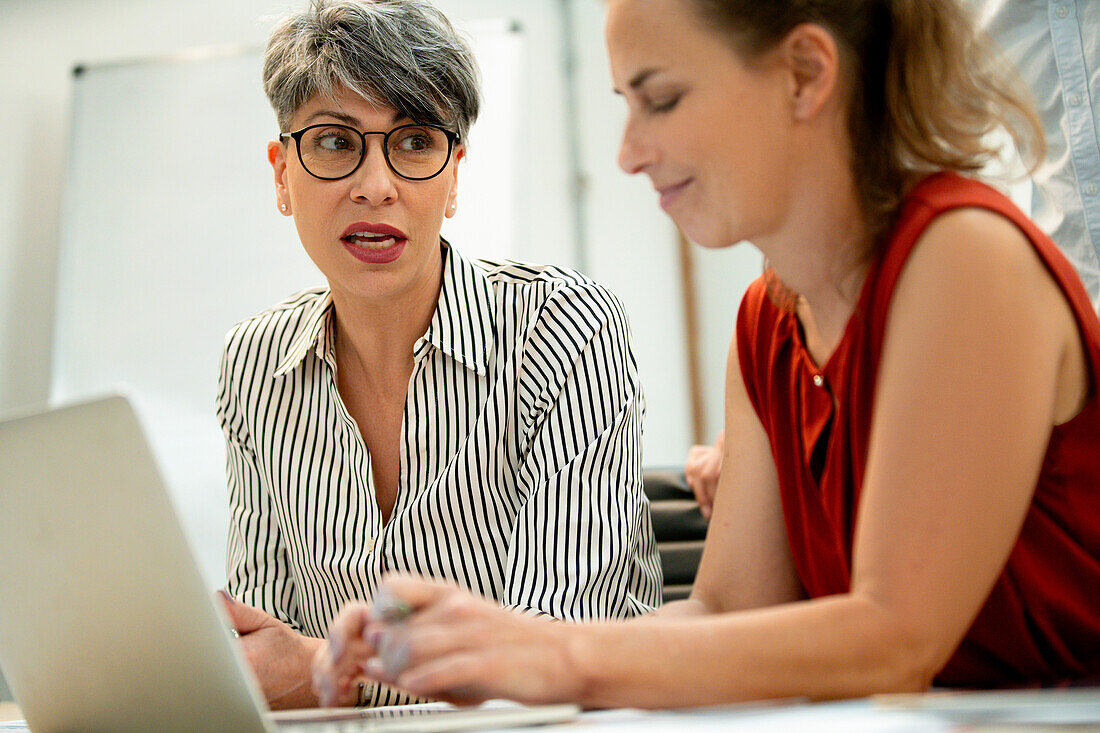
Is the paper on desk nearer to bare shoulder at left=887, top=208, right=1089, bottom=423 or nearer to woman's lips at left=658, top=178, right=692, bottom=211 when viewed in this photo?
bare shoulder at left=887, top=208, right=1089, bottom=423

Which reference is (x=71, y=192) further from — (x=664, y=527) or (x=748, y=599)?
(x=748, y=599)

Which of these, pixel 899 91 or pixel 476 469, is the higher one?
pixel 899 91

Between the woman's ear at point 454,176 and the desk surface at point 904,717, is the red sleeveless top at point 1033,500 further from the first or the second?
the woman's ear at point 454,176

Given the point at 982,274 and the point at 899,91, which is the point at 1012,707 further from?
the point at 899,91

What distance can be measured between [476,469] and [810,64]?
2.30 ft

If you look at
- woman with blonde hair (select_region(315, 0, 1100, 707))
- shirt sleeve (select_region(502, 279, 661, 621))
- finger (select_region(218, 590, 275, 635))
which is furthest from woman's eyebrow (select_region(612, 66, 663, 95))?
finger (select_region(218, 590, 275, 635))

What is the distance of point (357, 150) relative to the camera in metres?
1.35

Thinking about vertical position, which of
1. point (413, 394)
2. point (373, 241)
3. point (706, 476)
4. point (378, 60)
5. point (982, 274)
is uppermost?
point (378, 60)

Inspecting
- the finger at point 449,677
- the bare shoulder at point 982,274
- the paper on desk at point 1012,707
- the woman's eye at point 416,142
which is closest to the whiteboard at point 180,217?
the woman's eye at point 416,142

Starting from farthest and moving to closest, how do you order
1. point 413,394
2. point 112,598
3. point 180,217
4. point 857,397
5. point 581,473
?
point 180,217 < point 413,394 < point 581,473 < point 857,397 < point 112,598

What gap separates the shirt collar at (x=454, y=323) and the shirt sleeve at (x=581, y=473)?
0.07 metres

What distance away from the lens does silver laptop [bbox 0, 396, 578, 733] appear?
60cm

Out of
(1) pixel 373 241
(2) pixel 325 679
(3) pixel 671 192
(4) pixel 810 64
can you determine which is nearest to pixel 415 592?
(2) pixel 325 679

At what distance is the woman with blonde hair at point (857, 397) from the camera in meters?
0.65
